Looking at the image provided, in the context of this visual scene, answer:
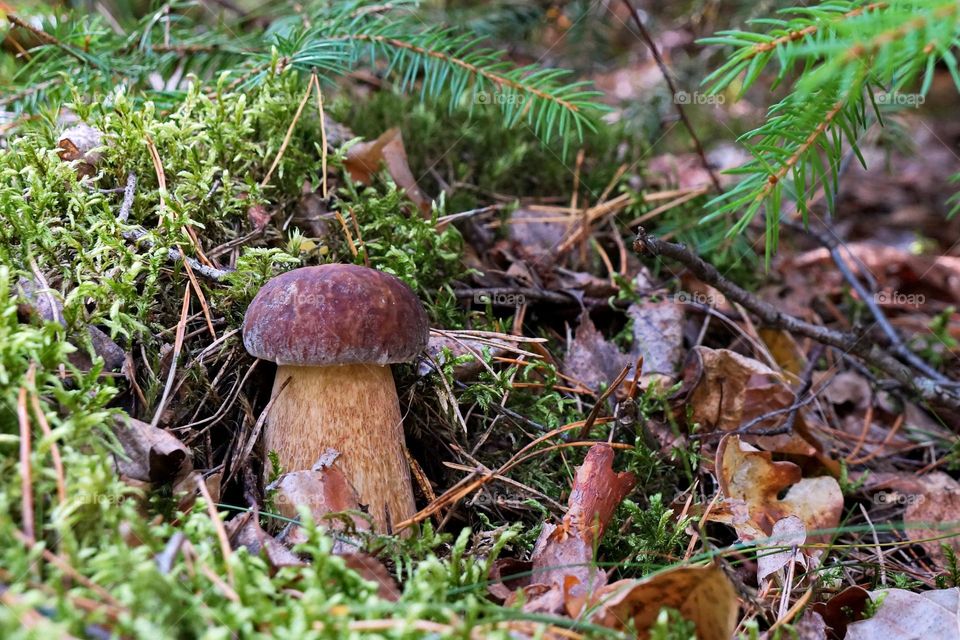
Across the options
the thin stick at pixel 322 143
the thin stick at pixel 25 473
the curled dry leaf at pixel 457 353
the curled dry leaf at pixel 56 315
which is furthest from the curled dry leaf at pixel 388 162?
the thin stick at pixel 25 473

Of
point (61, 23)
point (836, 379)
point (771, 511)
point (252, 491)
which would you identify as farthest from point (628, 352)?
point (61, 23)

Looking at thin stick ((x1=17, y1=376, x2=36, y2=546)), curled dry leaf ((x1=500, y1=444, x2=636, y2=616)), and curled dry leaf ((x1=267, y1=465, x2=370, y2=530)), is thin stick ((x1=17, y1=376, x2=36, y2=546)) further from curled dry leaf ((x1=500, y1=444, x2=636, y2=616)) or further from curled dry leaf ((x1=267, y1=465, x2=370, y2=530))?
curled dry leaf ((x1=500, y1=444, x2=636, y2=616))

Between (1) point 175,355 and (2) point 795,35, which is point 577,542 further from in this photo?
(2) point 795,35

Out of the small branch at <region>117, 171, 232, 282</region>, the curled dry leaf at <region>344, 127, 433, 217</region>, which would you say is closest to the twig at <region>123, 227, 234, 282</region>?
the small branch at <region>117, 171, 232, 282</region>

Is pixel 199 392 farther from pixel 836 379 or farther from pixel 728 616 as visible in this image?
pixel 836 379

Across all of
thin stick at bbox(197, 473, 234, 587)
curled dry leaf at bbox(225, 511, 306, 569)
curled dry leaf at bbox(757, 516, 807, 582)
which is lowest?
curled dry leaf at bbox(757, 516, 807, 582)

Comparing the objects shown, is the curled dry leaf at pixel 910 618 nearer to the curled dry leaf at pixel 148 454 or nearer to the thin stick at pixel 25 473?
the curled dry leaf at pixel 148 454
